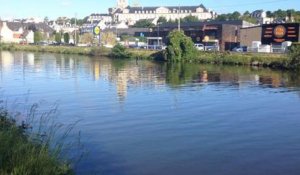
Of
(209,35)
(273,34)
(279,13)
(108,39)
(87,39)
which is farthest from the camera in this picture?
(279,13)

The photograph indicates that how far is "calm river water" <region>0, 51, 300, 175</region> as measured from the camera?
13.9 metres

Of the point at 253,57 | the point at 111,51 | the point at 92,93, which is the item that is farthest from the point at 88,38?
the point at 92,93

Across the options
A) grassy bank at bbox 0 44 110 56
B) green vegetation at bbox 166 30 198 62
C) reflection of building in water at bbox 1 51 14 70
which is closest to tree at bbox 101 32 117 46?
grassy bank at bbox 0 44 110 56

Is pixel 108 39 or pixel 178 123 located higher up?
pixel 108 39

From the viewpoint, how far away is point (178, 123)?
2002cm

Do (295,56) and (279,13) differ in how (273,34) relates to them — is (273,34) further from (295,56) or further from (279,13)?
(279,13)

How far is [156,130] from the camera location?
18.5 m

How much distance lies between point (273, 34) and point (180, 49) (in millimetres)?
16414

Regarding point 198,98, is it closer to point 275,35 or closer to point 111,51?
point 275,35

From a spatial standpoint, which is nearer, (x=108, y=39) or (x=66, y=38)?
(x=108, y=39)

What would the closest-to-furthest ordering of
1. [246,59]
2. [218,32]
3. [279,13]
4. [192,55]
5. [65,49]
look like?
[246,59] < [192,55] < [218,32] < [65,49] < [279,13]

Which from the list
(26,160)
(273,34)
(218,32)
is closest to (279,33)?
(273,34)

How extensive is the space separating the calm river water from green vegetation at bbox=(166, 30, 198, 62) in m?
30.5

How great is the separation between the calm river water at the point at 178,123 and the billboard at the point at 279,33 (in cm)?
3504
